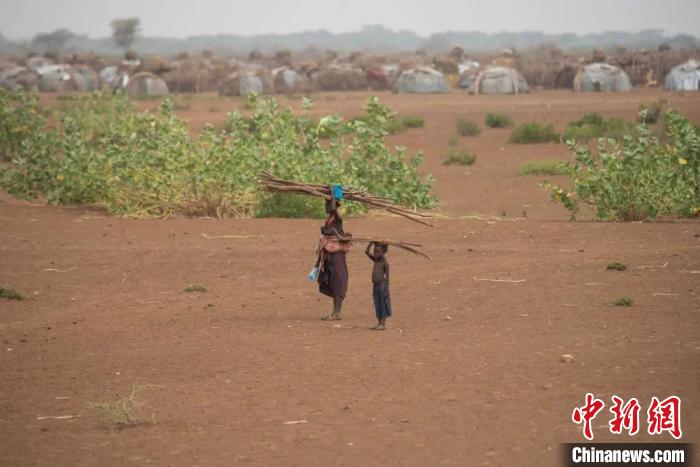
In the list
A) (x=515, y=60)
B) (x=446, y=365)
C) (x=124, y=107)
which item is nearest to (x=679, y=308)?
(x=446, y=365)

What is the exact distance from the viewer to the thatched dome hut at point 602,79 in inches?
1923

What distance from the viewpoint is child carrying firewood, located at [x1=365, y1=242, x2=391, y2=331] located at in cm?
939

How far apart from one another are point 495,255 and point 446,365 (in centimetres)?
467

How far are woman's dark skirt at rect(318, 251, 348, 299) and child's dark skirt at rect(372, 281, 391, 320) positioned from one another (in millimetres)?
478

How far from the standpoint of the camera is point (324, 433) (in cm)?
687

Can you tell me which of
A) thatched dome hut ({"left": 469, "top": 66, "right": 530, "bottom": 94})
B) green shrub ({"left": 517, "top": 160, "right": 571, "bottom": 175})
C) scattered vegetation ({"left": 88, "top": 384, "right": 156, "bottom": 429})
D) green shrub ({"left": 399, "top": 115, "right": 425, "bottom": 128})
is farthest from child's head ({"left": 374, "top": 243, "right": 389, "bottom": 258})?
thatched dome hut ({"left": 469, "top": 66, "right": 530, "bottom": 94})

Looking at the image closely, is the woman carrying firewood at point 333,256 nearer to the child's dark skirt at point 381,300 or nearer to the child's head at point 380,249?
the child's head at point 380,249

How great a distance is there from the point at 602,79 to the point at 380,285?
136 ft

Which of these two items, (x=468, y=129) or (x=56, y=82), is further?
(x=56, y=82)

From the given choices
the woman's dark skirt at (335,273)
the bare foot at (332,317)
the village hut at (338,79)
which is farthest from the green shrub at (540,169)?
the village hut at (338,79)

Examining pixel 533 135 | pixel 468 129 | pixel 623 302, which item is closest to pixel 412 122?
pixel 468 129

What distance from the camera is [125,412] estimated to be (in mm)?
7133

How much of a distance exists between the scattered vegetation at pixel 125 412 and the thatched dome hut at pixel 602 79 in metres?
43.3

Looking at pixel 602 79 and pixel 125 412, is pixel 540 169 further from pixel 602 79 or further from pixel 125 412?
pixel 602 79
